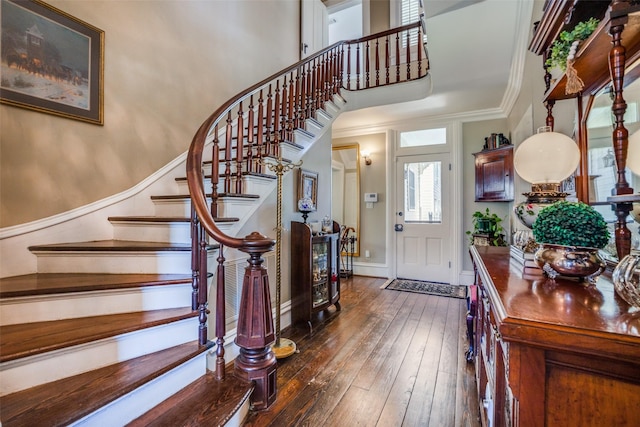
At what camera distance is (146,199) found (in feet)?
7.41

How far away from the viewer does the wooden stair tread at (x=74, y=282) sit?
4.13 feet

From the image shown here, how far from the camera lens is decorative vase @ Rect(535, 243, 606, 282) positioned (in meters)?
0.82

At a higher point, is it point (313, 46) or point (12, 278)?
point (313, 46)

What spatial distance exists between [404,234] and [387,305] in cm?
156

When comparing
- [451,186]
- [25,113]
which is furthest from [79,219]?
[451,186]

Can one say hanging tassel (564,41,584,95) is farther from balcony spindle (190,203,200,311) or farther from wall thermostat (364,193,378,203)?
wall thermostat (364,193,378,203)

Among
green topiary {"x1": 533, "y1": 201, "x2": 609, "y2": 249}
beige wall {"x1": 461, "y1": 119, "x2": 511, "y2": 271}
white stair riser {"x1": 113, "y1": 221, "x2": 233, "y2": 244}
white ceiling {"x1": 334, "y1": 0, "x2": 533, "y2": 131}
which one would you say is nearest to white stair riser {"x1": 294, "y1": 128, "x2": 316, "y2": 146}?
white stair riser {"x1": 113, "y1": 221, "x2": 233, "y2": 244}

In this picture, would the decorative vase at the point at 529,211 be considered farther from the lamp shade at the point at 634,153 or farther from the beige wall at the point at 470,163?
the beige wall at the point at 470,163

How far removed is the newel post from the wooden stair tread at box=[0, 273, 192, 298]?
473mm

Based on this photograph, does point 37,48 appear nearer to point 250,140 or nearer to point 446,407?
point 250,140

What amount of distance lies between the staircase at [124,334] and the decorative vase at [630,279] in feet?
4.27

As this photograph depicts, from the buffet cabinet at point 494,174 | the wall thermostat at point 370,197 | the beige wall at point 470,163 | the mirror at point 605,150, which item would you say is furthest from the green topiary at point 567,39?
the wall thermostat at point 370,197

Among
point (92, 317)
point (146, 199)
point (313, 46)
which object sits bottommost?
point (92, 317)

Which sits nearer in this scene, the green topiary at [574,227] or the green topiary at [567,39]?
the green topiary at [574,227]
